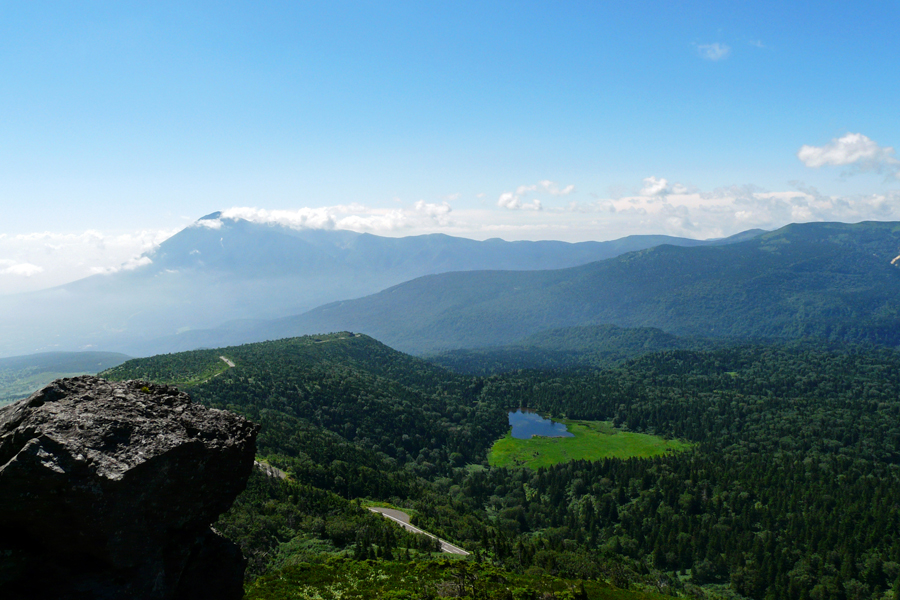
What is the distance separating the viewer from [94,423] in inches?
928

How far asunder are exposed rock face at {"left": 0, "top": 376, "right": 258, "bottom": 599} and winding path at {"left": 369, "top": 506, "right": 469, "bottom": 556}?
6834 centimetres

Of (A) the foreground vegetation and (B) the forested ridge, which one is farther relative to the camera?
(B) the forested ridge

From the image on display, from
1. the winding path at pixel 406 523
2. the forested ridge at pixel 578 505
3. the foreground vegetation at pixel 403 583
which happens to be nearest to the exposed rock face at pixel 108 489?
the foreground vegetation at pixel 403 583

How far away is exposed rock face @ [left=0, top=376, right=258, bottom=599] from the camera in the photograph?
21781 millimetres

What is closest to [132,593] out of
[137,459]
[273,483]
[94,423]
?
[137,459]

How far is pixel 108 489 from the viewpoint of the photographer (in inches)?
891

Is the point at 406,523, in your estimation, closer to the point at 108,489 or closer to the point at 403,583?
the point at 403,583

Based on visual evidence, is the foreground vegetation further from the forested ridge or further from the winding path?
the winding path

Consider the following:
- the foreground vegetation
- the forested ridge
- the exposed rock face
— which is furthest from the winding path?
the exposed rock face

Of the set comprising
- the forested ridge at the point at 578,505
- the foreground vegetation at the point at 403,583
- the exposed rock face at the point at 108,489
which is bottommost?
the forested ridge at the point at 578,505

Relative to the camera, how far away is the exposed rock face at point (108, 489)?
2178 cm

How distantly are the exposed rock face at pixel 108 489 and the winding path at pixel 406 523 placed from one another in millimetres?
68343

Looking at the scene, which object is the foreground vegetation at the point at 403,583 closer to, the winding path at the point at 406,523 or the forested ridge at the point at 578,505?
the forested ridge at the point at 578,505

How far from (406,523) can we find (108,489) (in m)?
88.1
